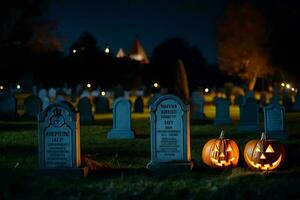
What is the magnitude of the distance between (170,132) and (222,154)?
3.78 ft

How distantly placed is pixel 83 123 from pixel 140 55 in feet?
255

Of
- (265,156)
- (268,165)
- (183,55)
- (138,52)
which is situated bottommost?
(268,165)

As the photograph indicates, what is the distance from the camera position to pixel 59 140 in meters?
12.2

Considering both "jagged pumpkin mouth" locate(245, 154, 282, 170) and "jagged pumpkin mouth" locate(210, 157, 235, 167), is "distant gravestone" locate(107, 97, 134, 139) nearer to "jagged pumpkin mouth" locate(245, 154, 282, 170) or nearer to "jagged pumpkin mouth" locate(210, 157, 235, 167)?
"jagged pumpkin mouth" locate(210, 157, 235, 167)

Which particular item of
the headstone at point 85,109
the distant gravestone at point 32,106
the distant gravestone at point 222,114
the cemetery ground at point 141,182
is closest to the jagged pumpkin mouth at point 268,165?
the cemetery ground at point 141,182

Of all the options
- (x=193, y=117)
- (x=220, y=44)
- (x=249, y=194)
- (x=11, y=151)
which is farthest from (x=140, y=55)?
(x=249, y=194)

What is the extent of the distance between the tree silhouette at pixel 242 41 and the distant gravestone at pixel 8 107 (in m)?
37.2

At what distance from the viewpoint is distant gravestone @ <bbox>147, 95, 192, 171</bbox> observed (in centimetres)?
1252

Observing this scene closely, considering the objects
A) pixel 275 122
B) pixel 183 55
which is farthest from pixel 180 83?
pixel 183 55

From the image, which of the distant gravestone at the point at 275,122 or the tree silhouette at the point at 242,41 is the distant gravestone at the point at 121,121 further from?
the tree silhouette at the point at 242,41

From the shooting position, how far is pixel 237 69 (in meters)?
68.0

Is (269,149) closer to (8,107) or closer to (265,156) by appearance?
(265,156)

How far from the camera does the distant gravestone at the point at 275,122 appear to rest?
60.1 ft

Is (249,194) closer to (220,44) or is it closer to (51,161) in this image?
(51,161)
